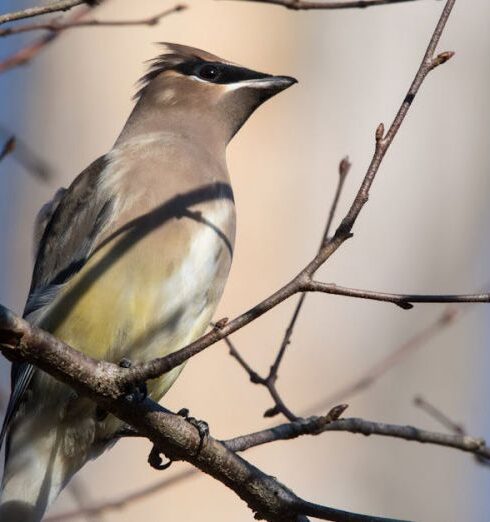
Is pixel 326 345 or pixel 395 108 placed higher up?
Result: pixel 395 108

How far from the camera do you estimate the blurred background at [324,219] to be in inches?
235

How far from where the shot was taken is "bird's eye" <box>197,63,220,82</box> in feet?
16.3

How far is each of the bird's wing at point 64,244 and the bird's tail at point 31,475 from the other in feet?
0.61

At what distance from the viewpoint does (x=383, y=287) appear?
250 inches

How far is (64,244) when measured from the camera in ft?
14.5

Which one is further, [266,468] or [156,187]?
[266,468]

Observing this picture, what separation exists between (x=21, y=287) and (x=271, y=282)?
49.2 inches

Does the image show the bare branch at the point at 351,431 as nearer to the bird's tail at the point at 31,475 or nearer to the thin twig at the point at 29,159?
the bird's tail at the point at 31,475

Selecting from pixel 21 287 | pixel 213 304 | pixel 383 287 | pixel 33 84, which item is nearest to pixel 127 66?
pixel 33 84

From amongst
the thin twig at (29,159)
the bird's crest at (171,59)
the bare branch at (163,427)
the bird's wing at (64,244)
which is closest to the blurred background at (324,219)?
the bird's crest at (171,59)

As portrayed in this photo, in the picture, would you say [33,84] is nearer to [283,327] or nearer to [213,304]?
[283,327]

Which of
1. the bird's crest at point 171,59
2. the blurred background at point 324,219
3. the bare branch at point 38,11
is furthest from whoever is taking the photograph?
the blurred background at point 324,219

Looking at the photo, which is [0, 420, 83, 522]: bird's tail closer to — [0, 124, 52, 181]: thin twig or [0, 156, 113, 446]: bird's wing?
[0, 156, 113, 446]: bird's wing

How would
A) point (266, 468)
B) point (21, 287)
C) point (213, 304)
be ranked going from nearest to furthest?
1. point (213, 304)
2. point (266, 468)
3. point (21, 287)
